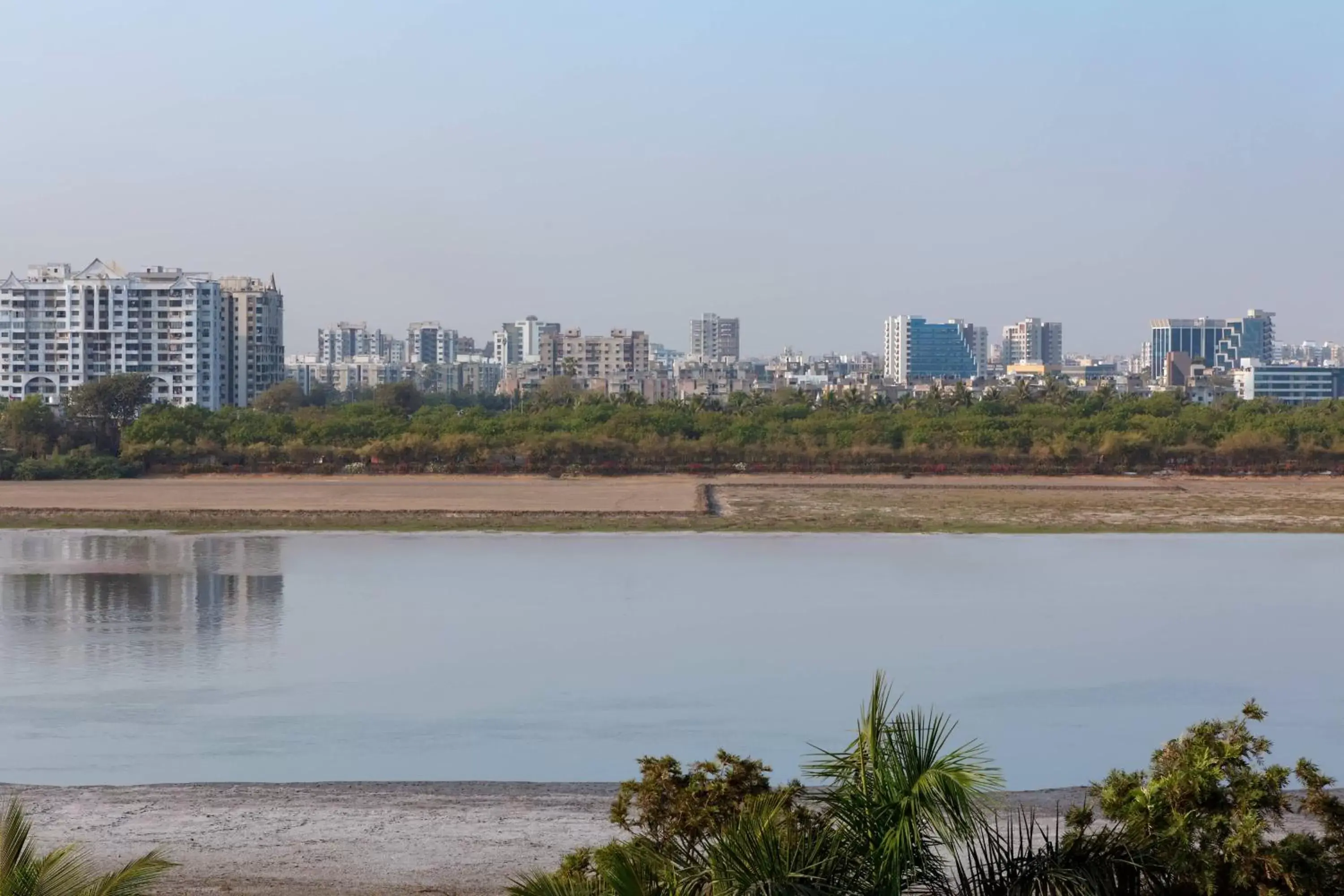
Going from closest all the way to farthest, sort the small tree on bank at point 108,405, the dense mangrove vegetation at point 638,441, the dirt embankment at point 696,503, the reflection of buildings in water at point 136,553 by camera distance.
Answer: the reflection of buildings in water at point 136,553 < the dirt embankment at point 696,503 < the dense mangrove vegetation at point 638,441 < the small tree on bank at point 108,405

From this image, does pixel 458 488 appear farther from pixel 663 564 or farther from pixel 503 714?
pixel 503 714

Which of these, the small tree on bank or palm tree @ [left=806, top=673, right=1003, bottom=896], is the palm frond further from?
the small tree on bank

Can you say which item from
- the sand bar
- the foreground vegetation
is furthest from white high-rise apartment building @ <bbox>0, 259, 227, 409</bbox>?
the foreground vegetation

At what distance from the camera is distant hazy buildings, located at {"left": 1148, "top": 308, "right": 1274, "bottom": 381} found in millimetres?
173875

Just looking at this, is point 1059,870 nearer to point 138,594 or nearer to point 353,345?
point 138,594

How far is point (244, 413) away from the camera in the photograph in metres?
53.1

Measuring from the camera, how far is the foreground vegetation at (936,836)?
5574 mm

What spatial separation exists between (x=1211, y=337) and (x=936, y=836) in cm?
17991

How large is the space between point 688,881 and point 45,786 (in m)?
7.44

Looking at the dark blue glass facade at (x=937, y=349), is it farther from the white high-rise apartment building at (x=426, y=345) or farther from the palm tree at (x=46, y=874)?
the palm tree at (x=46, y=874)

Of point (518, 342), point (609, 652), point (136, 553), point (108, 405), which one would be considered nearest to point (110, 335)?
point (108, 405)

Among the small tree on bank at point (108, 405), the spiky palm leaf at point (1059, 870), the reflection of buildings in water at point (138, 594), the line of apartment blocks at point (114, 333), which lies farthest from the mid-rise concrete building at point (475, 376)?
the spiky palm leaf at point (1059, 870)

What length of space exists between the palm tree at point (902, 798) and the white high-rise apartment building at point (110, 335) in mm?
78823

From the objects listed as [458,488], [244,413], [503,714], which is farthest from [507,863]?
[244,413]
